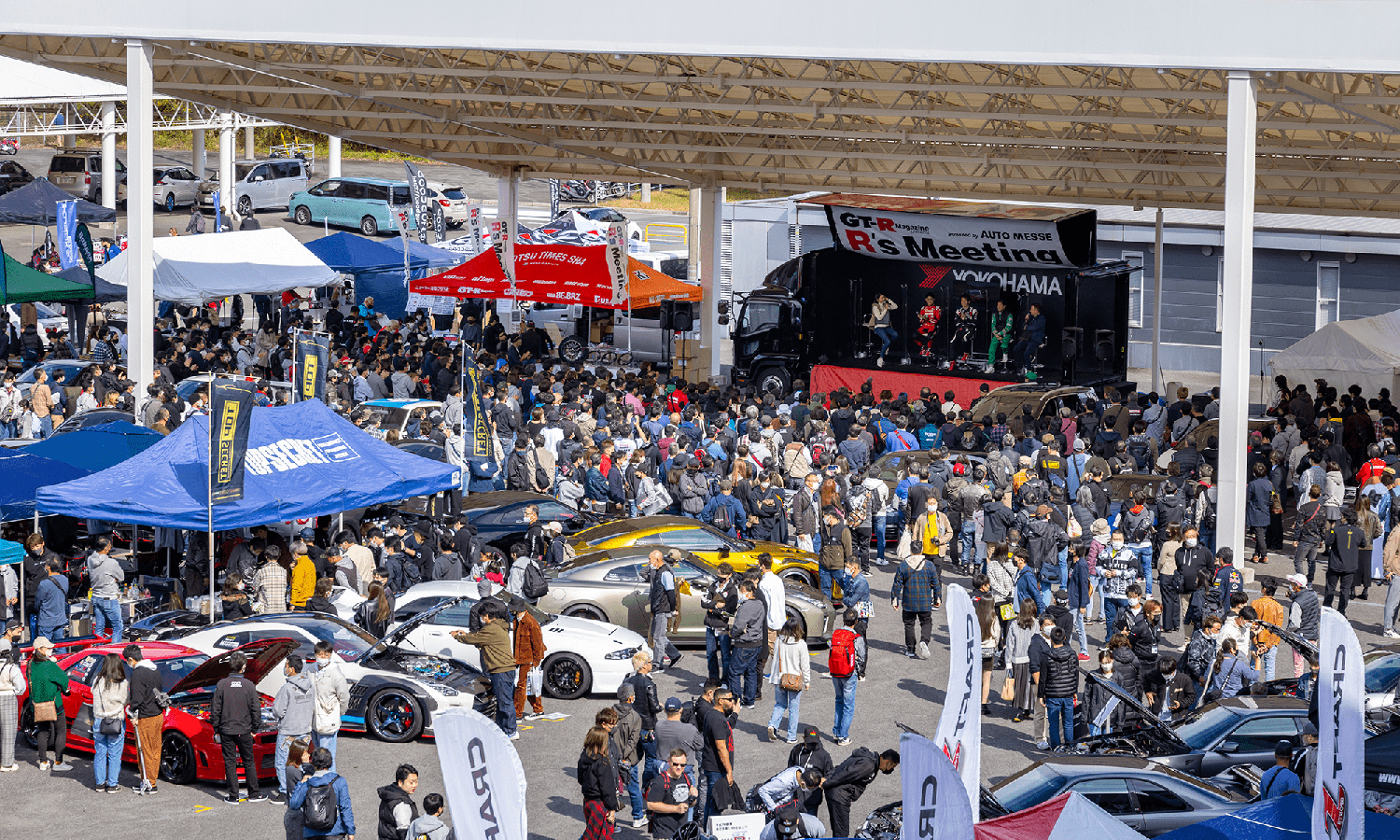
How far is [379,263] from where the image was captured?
38375 millimetres

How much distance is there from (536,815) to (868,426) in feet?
43.6

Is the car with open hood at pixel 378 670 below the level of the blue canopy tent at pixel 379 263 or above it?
below

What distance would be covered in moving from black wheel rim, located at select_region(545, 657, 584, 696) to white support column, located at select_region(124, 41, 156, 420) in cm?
1003

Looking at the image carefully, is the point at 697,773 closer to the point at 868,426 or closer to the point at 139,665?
the point at 139,665

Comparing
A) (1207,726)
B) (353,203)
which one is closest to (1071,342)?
(1207,726)

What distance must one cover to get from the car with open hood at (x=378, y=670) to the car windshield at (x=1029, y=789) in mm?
5108

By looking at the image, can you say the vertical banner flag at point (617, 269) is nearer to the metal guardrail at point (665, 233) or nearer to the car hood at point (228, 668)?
the car hood at point (228, 668)

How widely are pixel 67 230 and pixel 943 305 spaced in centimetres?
1922

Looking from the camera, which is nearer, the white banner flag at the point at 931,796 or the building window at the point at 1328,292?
the white banner flag at the point at 931,796

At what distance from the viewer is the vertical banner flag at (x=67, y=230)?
36625 mm

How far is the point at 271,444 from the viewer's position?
18.9m

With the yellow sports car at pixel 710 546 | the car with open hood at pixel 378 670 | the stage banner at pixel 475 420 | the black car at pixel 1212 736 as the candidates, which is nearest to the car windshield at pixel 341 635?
the car with open hood at pixel 378 670

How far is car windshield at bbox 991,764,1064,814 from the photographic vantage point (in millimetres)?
12305

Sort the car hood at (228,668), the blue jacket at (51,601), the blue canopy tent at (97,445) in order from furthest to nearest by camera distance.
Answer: the blue canopy tent at (97,445)
the blue jacket at (51,601)
the car hood at (228,668)
